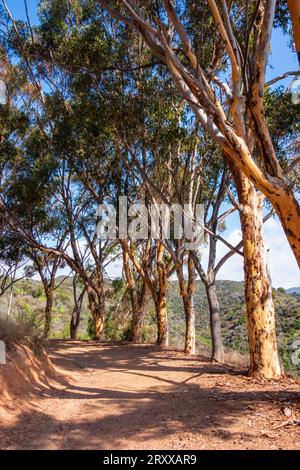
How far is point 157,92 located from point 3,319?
7384 millimetres

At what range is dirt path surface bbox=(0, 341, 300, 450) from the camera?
3783 mm

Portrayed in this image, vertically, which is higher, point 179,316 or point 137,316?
point 137,316

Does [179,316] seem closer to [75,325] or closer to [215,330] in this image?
[75,325]

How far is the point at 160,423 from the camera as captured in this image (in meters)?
4.38

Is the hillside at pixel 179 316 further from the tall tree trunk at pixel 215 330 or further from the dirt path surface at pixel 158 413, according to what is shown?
the dirt path surface at pixel 158 413

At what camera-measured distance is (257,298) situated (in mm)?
6895

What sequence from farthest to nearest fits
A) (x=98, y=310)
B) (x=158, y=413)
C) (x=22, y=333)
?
1. (x=98, y=310)
2. (x=22, y=333)
3. (x=158, y=413)

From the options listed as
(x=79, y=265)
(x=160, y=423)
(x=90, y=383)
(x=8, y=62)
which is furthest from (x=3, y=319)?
(x=8, y=62)

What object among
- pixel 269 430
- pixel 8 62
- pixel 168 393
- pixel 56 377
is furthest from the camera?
pixel 8 62

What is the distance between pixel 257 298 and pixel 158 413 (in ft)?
9.86

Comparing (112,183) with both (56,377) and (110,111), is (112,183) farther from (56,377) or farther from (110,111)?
(56,377)

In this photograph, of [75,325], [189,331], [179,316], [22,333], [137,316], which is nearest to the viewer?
[22,333]

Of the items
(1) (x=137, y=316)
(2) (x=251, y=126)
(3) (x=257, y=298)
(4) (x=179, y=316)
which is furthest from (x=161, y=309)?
(4) (x=179, y=316)

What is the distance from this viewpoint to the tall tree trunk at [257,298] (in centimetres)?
671
